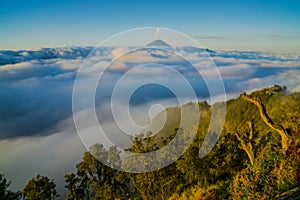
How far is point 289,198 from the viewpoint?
868 cm

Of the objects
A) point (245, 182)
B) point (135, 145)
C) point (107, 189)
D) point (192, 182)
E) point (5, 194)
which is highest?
point (245, 182)

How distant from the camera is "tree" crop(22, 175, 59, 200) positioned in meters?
49.0

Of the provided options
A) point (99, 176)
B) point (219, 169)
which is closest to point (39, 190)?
point (99, 176)

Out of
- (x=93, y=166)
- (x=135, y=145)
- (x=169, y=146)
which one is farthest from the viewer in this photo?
(x=93, y=166)

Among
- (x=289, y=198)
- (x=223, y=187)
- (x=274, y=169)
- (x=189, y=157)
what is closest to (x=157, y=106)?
(x=223, y=187)

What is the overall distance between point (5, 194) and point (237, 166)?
36.9 m

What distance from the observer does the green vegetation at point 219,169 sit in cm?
1039

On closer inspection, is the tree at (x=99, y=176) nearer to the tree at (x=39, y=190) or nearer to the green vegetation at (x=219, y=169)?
the green vegetation at (x=219, y=169)

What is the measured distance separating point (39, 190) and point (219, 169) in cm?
2863

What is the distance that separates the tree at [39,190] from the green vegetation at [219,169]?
0.16m

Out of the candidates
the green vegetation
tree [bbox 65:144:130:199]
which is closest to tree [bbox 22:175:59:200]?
the green vegetation

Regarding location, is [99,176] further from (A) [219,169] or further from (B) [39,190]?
(A) [219,169]

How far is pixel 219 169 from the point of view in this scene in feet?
138

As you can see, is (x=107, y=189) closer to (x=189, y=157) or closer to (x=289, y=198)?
(x=189, y=157)
